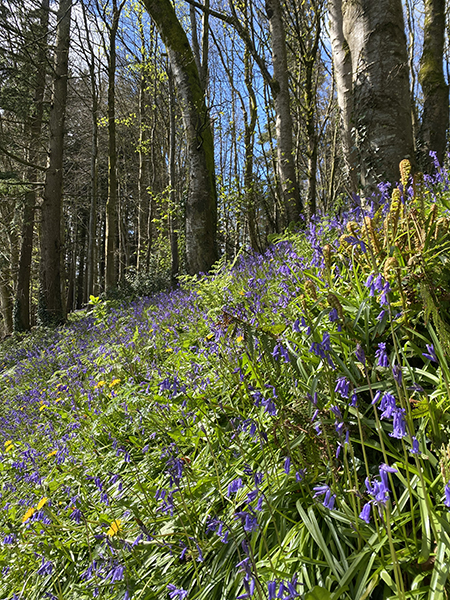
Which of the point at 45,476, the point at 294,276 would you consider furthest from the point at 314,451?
the point at 45,476

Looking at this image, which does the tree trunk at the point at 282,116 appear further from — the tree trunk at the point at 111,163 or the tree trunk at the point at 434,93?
the tree trunk at the point at 111,163

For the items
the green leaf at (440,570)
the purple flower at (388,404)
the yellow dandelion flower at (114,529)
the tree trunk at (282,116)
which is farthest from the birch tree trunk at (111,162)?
the green leaf at (440,570)

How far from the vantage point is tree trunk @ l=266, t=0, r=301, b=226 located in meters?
7.52

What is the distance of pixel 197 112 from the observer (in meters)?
7.62

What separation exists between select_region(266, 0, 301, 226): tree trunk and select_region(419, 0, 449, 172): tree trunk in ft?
8.24

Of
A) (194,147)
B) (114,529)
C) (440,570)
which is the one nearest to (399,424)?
(440,570)

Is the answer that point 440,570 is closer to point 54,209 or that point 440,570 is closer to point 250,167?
point 250,167

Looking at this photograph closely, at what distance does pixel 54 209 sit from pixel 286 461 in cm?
1241

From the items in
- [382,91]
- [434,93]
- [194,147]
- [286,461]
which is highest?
[194,147]

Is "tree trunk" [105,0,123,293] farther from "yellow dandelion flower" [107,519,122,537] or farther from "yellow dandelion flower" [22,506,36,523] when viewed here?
"yellow dandelion flower" [107,519,122,537]

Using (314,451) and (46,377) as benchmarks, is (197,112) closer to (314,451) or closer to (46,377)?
(46,377)

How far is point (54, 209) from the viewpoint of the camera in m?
11.8

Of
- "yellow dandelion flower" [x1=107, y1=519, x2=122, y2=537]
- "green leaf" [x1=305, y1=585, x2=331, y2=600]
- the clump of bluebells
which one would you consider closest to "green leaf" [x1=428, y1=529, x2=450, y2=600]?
the clump of bluebells

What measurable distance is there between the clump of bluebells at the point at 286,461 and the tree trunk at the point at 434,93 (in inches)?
148
